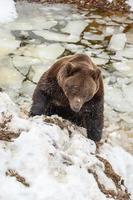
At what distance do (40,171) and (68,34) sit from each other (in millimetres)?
6433

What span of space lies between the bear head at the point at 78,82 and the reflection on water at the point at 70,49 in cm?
179

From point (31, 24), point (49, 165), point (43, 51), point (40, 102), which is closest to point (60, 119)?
point (40, 102)

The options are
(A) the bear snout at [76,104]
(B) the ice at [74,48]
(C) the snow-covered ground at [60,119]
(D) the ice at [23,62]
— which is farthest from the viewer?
(B) the ice at [74,48]

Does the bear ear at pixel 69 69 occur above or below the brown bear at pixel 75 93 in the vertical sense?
above

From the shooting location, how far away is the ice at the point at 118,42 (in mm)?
9452

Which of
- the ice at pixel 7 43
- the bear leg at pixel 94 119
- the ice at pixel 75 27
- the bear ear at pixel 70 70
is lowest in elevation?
the ice at pixel 75 27

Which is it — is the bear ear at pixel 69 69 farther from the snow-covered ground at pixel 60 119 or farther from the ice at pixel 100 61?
the ice at pixel 100 61

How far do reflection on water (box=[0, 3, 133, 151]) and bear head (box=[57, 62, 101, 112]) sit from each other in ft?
5.86

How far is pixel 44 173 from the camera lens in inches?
145

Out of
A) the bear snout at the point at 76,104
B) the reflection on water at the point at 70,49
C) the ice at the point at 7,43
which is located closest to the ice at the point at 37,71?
the reflection on water at the point at 70,49

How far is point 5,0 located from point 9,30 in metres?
1.69

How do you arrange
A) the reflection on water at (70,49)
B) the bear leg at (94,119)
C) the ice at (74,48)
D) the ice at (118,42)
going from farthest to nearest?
the ice at (118,42)
the ice at (74,48)
the reflection on water at (70,49)
the bear leg at (94,119)

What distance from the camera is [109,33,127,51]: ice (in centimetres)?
945

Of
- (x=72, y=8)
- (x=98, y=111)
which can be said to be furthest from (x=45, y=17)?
(x=98, y=111)
